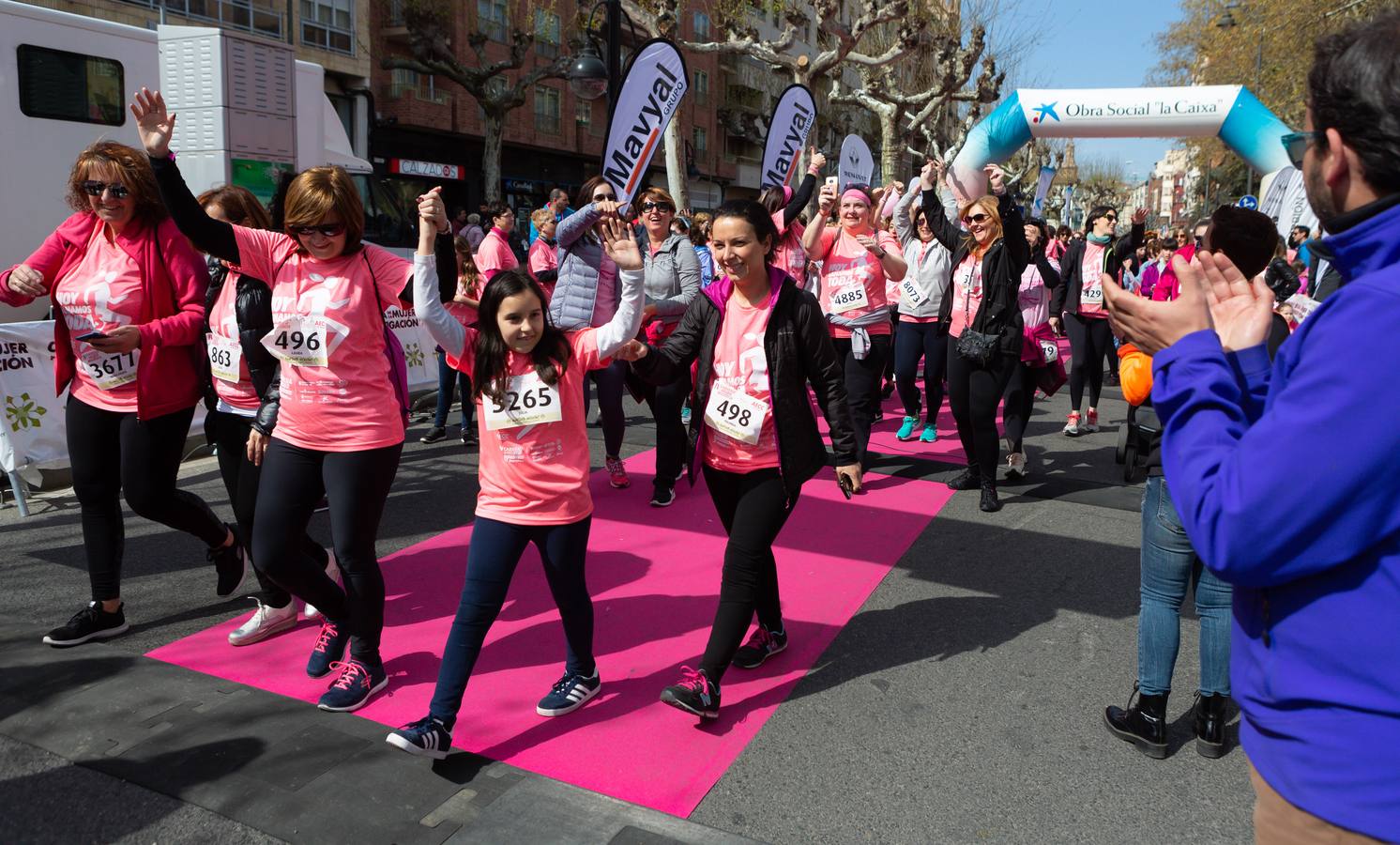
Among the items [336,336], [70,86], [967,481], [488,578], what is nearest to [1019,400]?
[967,481]

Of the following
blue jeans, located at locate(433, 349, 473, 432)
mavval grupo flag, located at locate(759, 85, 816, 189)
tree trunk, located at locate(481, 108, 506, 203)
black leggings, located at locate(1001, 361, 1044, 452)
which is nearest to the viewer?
black leggings, located at locate(1001, 361, 1044, 452)

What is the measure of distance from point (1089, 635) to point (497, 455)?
2.76 meters

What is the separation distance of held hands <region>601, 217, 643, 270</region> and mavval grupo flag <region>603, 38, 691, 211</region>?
2410mm

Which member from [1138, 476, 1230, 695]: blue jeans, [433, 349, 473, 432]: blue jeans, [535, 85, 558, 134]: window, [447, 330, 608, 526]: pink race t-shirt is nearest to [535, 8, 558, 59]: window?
[535, 85, 558, 134]: window

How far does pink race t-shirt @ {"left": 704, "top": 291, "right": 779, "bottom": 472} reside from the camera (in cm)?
359

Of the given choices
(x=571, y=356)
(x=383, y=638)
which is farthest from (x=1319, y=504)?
(x=383, y=638)

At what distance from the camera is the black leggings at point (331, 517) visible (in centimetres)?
352

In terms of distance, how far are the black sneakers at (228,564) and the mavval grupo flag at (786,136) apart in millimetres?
5512

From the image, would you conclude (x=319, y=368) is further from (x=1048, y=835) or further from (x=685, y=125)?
(x=685, y=125)

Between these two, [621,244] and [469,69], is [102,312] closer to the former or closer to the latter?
[621,244]

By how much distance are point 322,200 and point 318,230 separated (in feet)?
0.35

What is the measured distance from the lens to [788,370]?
11.8 ft

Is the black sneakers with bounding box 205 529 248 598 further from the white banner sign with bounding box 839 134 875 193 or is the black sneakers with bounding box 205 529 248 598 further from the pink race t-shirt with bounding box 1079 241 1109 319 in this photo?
the white banner sign with bounding box 839 134 875 193

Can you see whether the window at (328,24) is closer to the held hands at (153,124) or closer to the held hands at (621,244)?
the held hands at (153,124)
